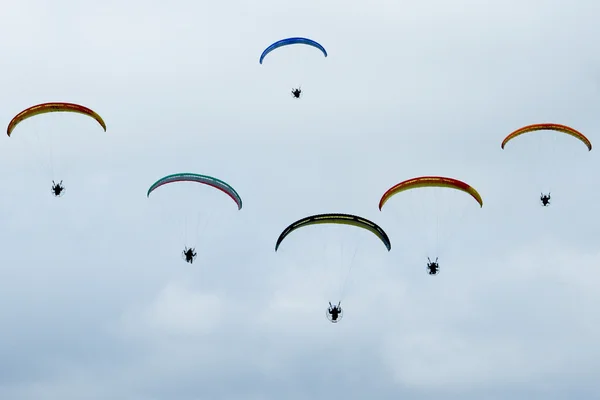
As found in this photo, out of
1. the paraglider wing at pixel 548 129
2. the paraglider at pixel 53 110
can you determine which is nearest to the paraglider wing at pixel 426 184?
the paraglider wing at pixel 548 129

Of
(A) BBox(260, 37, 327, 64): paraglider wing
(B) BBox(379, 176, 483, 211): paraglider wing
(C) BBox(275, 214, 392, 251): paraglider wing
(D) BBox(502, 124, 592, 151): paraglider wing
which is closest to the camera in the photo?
(C) BBox(275, 214, 392, 251): paraglider wing

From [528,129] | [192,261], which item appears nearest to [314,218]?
[192,261]

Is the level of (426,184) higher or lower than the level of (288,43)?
lower

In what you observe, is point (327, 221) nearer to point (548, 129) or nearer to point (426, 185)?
point (426, 185)

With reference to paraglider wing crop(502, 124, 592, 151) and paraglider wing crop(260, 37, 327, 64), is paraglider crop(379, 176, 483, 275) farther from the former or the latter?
paraglider wing crop(260, 37, 327, 64)

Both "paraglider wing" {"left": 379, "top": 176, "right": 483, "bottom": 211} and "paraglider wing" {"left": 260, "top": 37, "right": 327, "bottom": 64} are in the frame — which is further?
"paraglider wing" {"left": 260, "top": 37, "right": 327, "bottom": 64}

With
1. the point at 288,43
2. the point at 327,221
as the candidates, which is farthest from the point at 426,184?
the point at 288,43

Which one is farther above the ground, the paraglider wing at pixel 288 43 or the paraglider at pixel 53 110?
the paraglider wing at pixel 288 43

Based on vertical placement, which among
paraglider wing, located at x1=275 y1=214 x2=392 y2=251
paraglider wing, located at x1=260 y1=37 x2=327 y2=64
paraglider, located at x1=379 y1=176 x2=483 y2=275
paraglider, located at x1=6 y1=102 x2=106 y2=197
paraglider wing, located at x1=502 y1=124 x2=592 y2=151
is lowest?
paraglider wing, located at x1=275 y1=214 x2=392 y2=251

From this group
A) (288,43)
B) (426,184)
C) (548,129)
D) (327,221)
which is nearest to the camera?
(327,221)

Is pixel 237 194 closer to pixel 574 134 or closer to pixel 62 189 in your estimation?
pixel 62 189

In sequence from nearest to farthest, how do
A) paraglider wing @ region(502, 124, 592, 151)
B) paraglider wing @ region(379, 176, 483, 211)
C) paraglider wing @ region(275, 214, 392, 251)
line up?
paraglider wing @ region(275, 214, 392, 251) < paraglider wing @ region(379, 176, 483, 211) < paraglider wing @ region(502, 124, 592, 151)

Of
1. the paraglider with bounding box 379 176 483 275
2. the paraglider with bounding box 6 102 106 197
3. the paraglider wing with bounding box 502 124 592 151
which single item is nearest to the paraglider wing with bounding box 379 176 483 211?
the paraglider with bounding box 379 176 483 275

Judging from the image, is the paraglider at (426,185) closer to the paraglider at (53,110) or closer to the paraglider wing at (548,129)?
the paraglider wing at (548,129)
